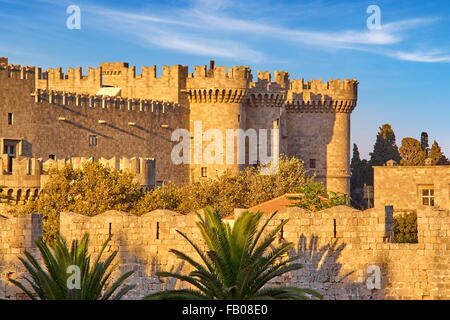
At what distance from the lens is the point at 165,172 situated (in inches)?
2566

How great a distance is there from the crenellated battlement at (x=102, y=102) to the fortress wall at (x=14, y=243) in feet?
103

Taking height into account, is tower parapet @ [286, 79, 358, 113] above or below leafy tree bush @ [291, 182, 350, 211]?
above

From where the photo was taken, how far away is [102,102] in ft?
200

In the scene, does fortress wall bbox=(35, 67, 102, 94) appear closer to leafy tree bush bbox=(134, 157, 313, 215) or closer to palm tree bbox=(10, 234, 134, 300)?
leafy tree bush bbox=(134, 157, 313, 215)

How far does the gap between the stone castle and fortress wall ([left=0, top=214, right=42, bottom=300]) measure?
21.6 meters

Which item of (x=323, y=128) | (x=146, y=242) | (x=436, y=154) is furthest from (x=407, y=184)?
(x=436, y=154)

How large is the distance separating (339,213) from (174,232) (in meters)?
3.48

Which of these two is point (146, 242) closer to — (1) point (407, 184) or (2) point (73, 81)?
(1) point (407, 184)

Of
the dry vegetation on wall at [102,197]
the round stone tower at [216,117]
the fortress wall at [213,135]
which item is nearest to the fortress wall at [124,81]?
the round stone tower at [216,117]

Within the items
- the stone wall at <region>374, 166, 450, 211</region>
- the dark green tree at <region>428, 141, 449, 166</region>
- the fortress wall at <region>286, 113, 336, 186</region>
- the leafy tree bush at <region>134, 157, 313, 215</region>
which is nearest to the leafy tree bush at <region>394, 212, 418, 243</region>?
the stone wall at <region>374, 166, 450, 211</region>

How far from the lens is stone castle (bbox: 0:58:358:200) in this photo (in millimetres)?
53844

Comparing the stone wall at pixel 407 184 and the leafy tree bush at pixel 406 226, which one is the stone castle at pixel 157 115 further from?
the leafy tree bush at pixel 406 226

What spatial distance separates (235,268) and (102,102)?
135ft

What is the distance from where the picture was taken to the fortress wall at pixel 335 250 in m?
22.8
